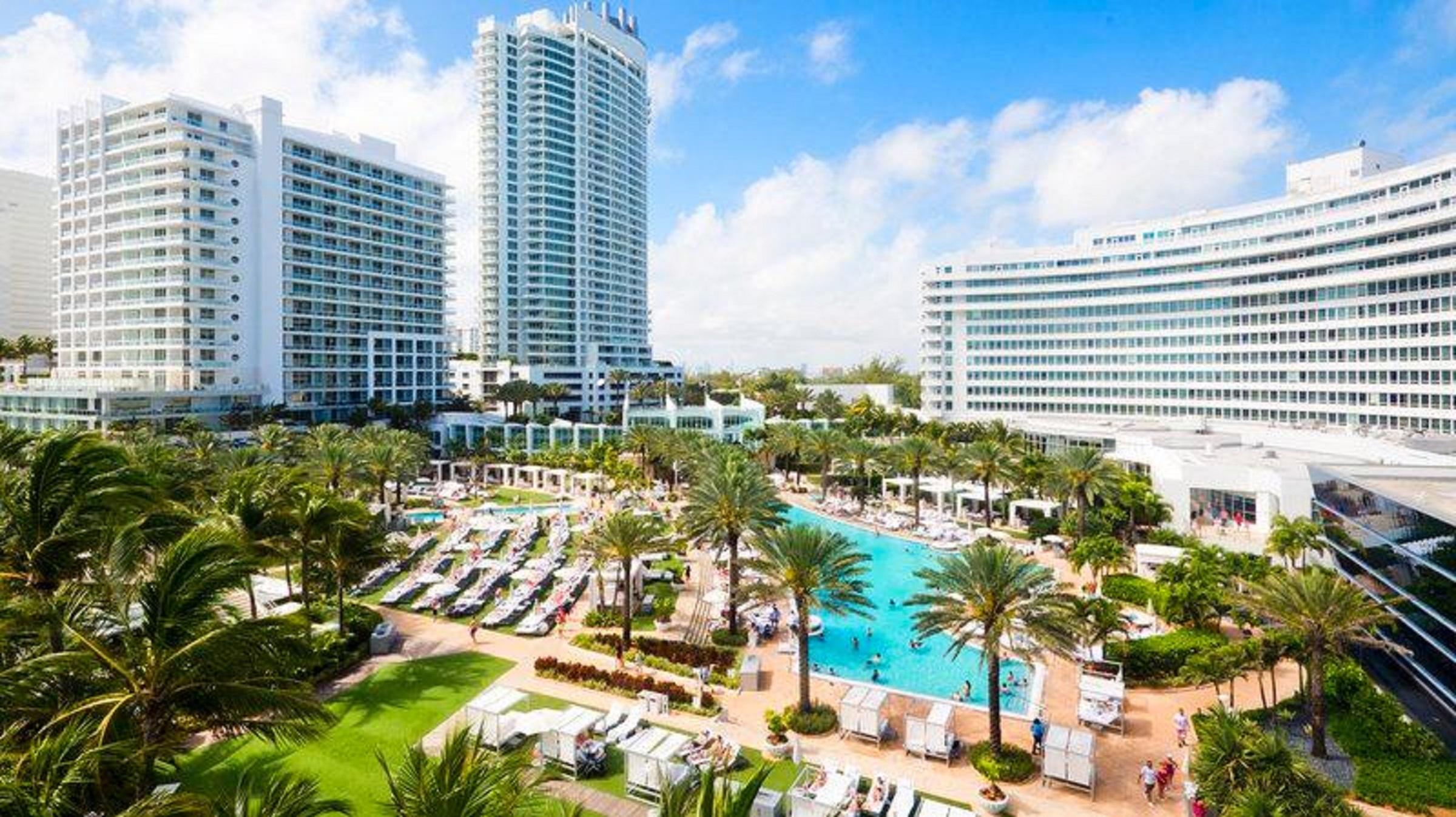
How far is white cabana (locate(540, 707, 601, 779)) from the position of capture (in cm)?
2033

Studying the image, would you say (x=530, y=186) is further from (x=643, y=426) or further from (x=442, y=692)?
(x=442, y=692)

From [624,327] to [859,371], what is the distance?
81.7 m

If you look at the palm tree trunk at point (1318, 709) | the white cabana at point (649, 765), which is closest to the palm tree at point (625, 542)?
the white cabana at point (649, 765)

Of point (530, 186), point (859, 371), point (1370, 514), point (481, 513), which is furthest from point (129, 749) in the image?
point (859, 371)

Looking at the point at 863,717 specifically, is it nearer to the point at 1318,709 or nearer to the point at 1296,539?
the point at 1318,709

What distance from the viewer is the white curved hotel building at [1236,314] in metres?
65.9

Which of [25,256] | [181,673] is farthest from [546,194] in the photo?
[181,673]

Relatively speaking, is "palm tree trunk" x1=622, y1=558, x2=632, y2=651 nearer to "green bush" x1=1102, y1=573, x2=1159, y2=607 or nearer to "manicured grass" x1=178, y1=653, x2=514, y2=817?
"manicured grass" x1=178, y1=653, x2=514, y2=817

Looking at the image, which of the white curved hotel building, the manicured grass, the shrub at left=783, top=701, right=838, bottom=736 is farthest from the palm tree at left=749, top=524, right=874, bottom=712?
the white curved hotel building

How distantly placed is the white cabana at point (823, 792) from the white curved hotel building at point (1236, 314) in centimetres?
7090

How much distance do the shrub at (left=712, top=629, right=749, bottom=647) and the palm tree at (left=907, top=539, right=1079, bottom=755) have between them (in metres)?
10.4

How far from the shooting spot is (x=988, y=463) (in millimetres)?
50344

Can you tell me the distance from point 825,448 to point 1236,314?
52.4 m

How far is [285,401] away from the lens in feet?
284
